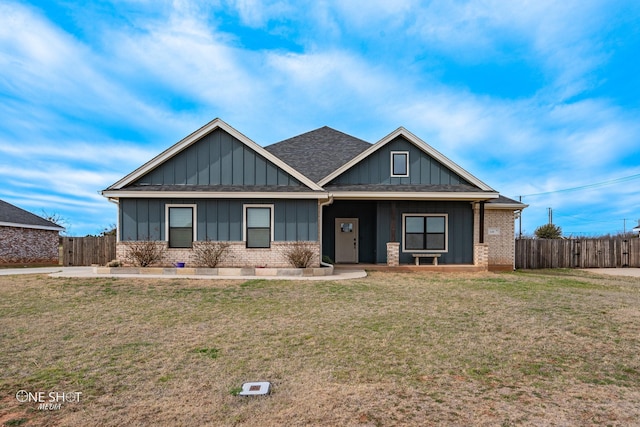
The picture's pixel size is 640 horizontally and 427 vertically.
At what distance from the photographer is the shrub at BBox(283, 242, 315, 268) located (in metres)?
13.4

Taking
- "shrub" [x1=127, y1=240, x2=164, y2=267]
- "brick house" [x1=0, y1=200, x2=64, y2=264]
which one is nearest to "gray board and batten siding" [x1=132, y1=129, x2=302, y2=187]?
"shrub" [x1=127, y1=240, x2=164, y2=267]

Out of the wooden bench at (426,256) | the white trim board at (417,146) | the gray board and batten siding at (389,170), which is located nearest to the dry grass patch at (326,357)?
the wooden bench at (426,256)

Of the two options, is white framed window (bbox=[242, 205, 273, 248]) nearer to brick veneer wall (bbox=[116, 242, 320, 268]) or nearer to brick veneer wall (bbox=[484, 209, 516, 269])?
brick veneer wall (bbox=[116, 242, 320, 268])

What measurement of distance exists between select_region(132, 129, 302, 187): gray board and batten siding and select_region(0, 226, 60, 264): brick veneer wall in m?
11.6

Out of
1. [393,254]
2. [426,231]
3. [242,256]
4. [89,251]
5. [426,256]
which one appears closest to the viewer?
[242,256]

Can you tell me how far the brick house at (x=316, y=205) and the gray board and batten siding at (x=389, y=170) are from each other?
43mm

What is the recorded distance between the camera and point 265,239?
550 inches

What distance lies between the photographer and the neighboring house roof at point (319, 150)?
17.6m

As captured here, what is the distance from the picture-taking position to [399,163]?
15883mm

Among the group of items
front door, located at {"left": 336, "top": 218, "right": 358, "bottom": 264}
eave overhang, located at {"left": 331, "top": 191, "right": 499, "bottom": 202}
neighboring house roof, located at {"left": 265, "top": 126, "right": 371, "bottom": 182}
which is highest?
neighboring house roof, located at {"left": 265, "top": 126, "right": 371, "bottom": 182}

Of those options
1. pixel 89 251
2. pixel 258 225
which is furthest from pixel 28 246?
pixel 258 225

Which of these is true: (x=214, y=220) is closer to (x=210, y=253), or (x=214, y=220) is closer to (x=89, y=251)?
(x=210, y=253)

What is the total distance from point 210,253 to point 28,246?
1481 centimetres

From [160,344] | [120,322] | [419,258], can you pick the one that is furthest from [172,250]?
[419,258]
